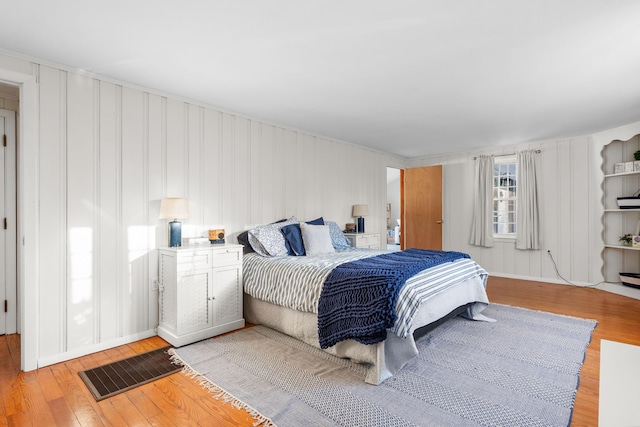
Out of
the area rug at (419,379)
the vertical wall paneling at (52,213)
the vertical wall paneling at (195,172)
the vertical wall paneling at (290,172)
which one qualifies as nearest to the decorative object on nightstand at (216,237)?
the vertical wall paneling at (195,172)

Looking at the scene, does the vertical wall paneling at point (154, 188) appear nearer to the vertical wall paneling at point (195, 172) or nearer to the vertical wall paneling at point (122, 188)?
the vertical wall paneling at point (122, 188)

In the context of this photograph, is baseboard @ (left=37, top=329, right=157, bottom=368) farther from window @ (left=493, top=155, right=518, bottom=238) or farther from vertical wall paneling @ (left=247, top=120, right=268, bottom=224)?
window @ (left=493, top=155, right=518, bottom=238)

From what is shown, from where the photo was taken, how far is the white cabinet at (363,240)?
200 inches

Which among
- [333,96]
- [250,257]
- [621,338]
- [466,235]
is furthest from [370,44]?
[466,235]

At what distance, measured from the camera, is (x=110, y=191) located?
2896 millimetres

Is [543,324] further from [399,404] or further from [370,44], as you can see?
[370,44]

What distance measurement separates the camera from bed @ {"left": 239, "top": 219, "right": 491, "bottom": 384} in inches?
90.4

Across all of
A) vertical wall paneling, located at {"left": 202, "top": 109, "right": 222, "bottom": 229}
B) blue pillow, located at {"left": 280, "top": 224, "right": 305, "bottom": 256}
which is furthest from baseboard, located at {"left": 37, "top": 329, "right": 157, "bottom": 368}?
blue pillow, located at {"left": 280, "top": 224, "right": 305, "bottom": 256}

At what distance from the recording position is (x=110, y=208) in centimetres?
289

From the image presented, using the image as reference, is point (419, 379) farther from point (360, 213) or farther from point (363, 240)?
point (360, 213)

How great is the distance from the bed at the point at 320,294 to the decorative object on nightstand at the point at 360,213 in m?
1.77

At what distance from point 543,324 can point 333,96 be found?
3.16 m

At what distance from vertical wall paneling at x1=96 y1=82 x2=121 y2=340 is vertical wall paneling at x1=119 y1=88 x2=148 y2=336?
49 millimetres

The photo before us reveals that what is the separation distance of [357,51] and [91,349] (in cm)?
324
